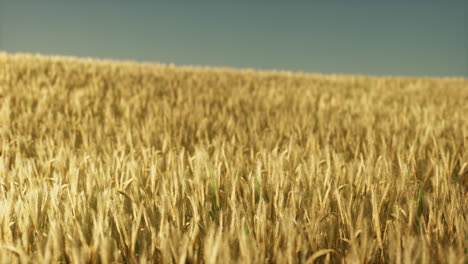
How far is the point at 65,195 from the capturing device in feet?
4.87

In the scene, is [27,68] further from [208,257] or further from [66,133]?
[208,257]

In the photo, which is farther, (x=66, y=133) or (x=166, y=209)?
(x=66, y=133)

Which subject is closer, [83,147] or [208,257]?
[208,257]

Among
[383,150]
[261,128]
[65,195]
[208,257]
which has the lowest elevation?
[208,257]

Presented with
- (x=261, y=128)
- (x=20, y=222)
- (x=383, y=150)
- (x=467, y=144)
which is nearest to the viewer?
(x=20, y=222)

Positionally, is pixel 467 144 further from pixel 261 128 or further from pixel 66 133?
pixel 66 133

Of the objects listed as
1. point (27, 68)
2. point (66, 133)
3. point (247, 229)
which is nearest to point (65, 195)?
point (247, 229)

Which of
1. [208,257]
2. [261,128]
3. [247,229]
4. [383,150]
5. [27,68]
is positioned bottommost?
[208,257]

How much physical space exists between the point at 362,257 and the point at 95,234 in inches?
25.9

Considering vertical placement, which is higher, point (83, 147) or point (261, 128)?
point (261, 128)

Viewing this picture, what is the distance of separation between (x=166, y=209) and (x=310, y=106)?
12.9ft

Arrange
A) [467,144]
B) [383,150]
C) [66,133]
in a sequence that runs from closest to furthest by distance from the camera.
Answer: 1. [383,150]
2. [467,144]
3. [66,133]

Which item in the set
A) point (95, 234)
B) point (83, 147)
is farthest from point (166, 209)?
point (83, 147)

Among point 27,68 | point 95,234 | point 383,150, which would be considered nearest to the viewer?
point 95,234
